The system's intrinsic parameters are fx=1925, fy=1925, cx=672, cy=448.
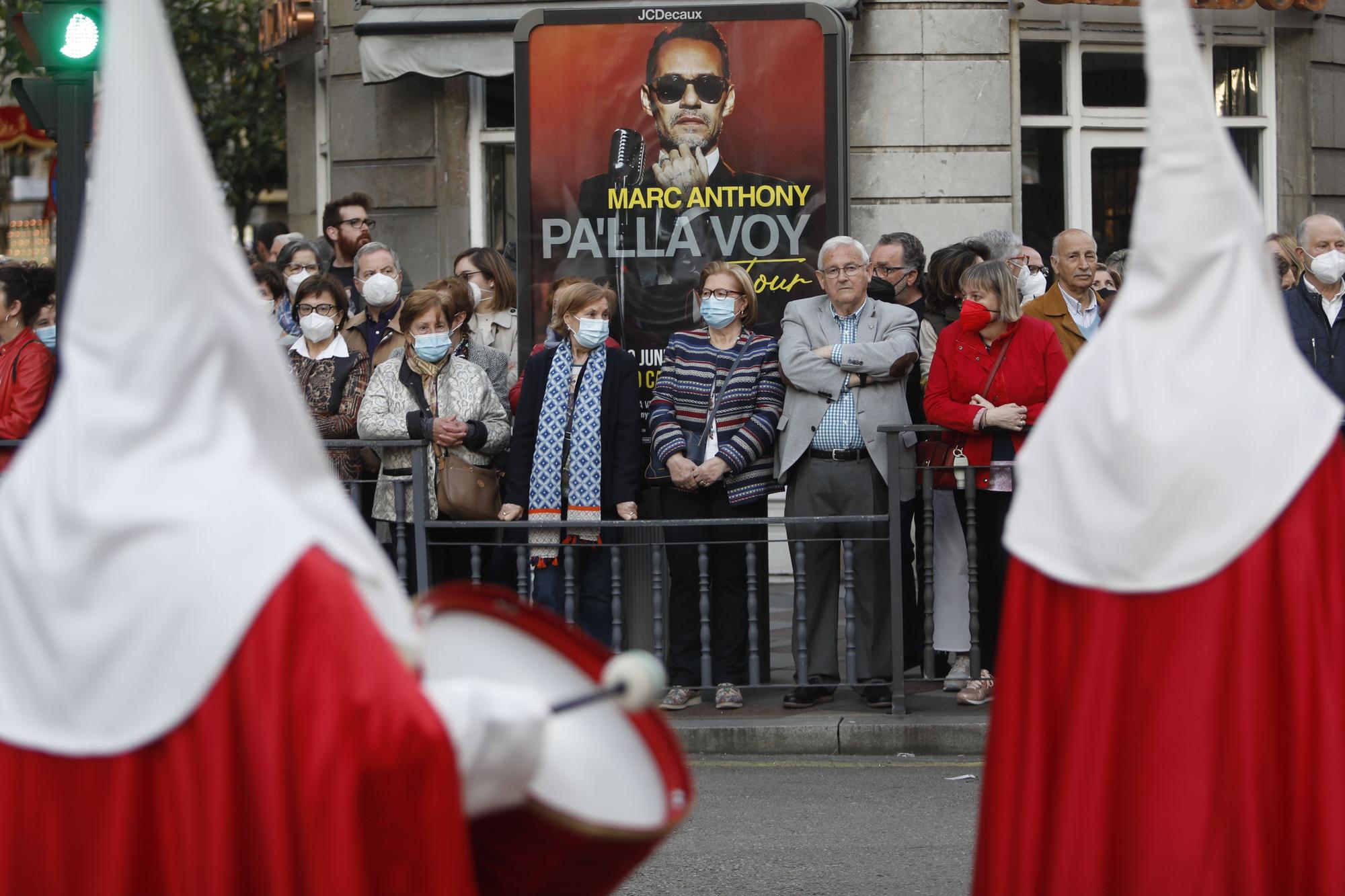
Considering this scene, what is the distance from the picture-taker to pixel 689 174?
10453mm

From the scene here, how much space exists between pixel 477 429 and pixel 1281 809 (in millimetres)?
5466

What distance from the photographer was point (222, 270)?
2.82 metres

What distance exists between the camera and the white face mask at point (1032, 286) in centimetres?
1038

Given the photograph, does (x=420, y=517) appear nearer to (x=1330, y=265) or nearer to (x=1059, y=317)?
(x=1059, y=317)

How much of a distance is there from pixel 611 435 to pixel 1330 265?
3.56 metres

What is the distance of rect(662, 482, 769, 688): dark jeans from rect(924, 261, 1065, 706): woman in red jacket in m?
0.99

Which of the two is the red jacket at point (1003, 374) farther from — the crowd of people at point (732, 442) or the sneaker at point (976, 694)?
the sneaker at point (976, 694)

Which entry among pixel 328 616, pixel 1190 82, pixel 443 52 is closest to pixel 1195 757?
pixel 1190 82

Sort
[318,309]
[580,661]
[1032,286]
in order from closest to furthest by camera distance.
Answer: [580,661] → [318,309] → [1032,286]

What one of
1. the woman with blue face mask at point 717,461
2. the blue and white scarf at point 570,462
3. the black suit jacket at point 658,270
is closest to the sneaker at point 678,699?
the woman with blue face mask at point 717,461

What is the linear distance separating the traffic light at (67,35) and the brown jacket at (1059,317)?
4743mm

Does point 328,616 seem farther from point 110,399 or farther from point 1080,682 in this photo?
point 1080,682

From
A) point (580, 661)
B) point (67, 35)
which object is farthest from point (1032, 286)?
point (580, 661)

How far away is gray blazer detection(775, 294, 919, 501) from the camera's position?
845 cm
